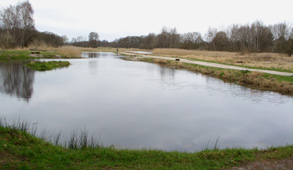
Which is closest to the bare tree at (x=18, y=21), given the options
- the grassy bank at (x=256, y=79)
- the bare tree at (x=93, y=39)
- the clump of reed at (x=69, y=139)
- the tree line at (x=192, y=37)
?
the tree line at (x=192, y=37)

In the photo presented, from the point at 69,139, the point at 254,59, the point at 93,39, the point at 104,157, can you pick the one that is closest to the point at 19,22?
the point at 254,59

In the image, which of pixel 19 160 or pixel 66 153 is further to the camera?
pixel 66 153

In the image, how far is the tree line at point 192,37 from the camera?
36.6m

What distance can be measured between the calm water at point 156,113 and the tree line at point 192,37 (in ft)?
79.1

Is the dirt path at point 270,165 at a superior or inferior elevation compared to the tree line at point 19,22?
inferior

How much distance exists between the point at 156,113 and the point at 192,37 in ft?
219

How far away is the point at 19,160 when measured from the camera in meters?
3.55

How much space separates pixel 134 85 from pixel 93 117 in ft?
19.2

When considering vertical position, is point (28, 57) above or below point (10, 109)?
above

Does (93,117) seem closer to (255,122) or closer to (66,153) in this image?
(66,153)

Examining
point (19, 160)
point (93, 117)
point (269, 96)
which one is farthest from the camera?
point (269, 96)

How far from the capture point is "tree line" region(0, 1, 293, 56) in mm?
36562

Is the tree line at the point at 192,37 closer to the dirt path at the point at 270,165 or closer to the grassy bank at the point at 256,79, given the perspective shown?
the grassy bank at the point at 256,79

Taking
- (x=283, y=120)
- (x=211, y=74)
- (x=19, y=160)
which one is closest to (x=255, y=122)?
(x=283, y=120)
